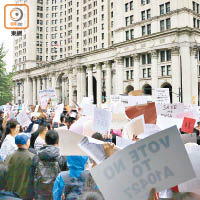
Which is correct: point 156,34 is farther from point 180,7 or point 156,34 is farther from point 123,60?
point 123,60

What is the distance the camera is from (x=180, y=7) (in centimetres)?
4175

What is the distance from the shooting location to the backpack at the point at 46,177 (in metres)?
4.39

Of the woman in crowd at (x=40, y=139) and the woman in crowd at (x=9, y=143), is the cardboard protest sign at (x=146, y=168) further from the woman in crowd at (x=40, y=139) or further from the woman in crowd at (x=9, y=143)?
the woman in crowd at (x=40, y=139)

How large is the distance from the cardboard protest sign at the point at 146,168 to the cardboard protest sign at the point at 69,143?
1473 millimetres

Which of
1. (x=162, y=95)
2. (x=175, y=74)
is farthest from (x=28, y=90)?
(x=162, y=95)

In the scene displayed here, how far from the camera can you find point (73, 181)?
3625 millimetres

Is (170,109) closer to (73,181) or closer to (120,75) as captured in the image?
(73,181)

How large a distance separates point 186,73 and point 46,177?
39.4 metres

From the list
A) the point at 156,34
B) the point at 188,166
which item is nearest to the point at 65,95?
the point at 156,34

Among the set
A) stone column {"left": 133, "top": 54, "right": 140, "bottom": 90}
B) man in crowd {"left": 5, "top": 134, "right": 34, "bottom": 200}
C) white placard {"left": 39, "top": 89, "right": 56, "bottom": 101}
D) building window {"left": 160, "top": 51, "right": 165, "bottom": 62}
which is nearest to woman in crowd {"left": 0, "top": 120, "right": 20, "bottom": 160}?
man in crowd {"left": 5, "top": 134, "right": 34, "bottom": 200}

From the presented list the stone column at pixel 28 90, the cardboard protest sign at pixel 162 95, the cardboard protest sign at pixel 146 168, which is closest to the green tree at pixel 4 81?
the stone column at pixel 28 90

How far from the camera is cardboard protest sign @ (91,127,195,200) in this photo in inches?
90.4

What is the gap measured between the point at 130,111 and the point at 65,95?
68374 millimetres

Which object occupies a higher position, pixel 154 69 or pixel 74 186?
pixel 154 69
